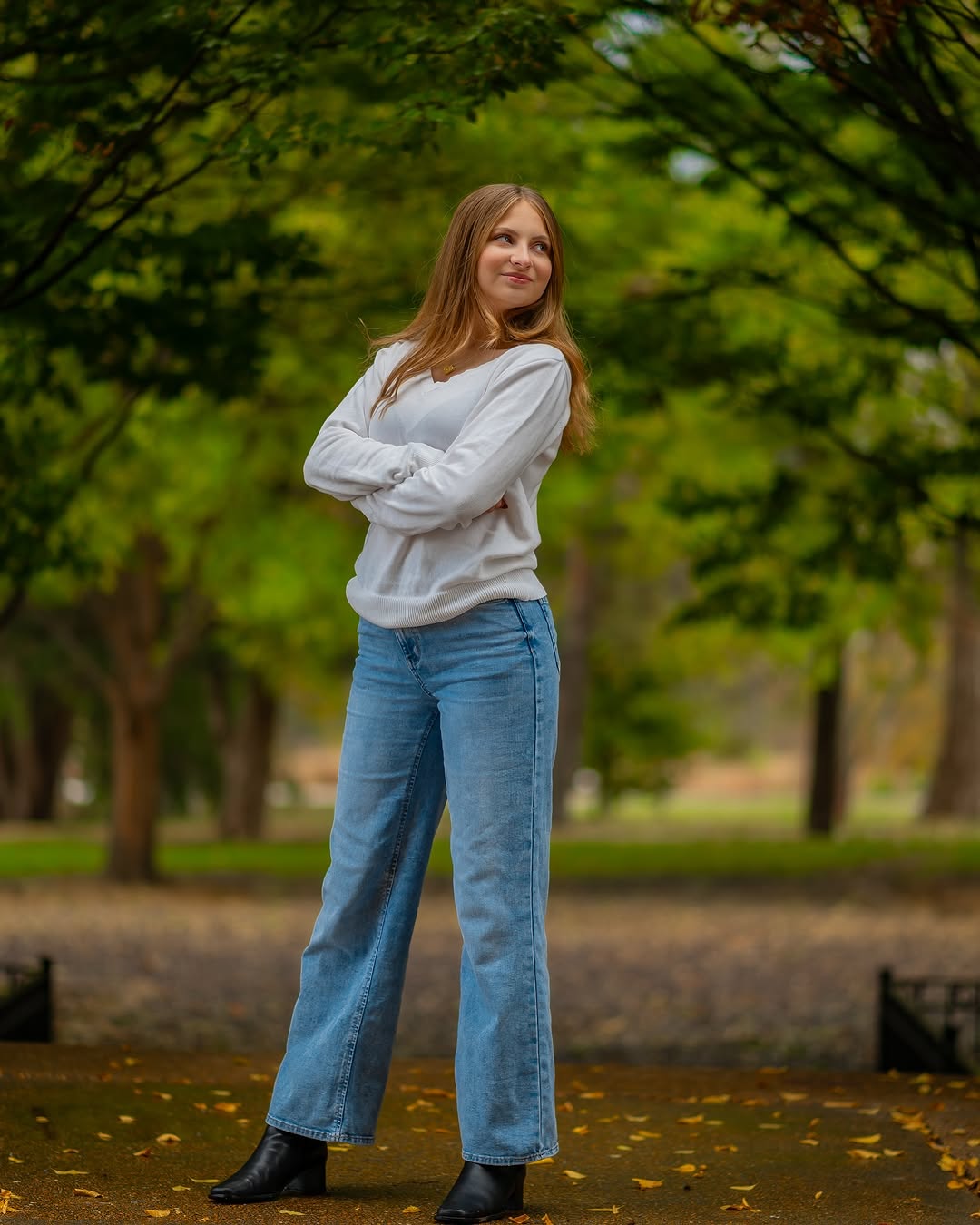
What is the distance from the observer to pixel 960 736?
93.6 ft

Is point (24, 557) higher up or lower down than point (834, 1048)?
higher up

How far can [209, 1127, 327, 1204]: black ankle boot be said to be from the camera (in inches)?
138

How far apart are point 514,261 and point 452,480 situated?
0.55 meters

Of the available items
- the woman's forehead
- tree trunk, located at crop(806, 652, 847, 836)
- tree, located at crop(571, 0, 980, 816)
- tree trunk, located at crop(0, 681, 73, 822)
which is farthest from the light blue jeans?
tree trunk, located at crop(0, 681, 73, 822)

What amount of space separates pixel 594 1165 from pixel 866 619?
56.5 feet

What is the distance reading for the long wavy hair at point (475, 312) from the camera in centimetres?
360

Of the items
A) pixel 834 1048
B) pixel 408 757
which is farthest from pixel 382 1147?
pixel 834 1048

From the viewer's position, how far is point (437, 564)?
3484mm

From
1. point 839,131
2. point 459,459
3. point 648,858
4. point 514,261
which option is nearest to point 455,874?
point 459,459

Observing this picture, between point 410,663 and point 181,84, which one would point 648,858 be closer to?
point 181,84

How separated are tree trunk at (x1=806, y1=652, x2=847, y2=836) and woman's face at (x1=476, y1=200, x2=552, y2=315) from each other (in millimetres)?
20965

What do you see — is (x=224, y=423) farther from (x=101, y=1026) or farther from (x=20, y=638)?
(x=20, y=638)

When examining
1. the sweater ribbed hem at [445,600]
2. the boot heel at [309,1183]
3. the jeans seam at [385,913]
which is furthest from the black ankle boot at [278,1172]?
the sweater ribbed hem at [445,600]

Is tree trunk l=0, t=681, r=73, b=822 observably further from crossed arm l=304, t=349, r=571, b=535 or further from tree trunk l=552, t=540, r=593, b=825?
crossed arm l=304, t=349, r=571, b=535
